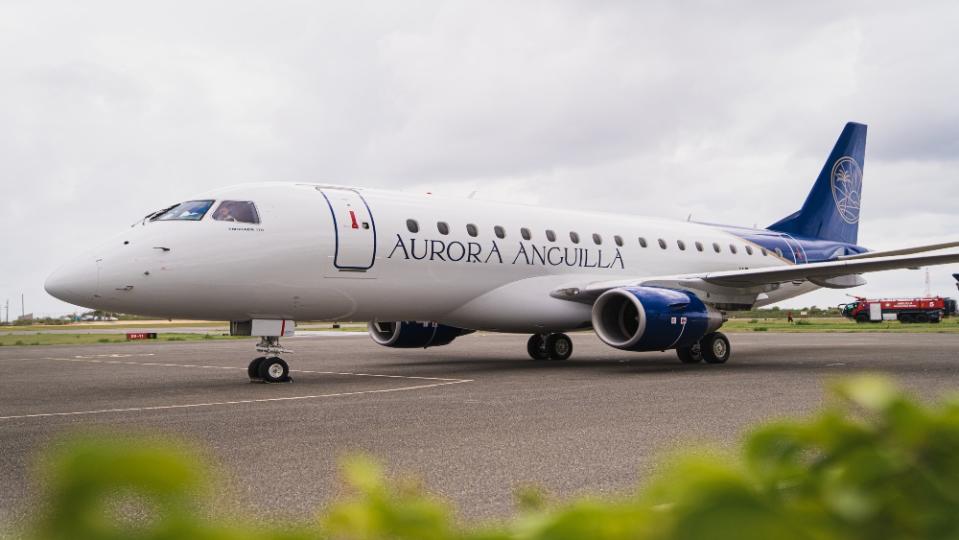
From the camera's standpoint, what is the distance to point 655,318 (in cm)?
1209

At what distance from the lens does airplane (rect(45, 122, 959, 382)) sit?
10.0 meters

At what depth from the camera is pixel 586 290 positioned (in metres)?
13.6

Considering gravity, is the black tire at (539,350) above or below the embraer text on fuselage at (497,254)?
below

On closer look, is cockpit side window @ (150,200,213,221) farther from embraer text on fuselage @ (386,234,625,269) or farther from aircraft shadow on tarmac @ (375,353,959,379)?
aircraft shadow on tarmac @ (375,353,959,379)

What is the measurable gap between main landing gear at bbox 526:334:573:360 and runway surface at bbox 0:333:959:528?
86.5 inches

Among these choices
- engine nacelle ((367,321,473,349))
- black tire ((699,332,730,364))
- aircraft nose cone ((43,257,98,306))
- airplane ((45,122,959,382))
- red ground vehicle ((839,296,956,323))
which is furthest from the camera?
red ground vehicle ((839,296,956,323))

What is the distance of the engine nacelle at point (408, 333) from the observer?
1521 centimetres

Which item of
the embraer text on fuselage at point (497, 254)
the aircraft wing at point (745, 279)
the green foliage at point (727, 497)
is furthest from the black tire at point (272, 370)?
the green foliage at point (727, 497)

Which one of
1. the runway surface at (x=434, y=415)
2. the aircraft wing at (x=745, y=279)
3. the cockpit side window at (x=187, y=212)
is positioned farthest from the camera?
the aircraft wing at (x=745, y=279)

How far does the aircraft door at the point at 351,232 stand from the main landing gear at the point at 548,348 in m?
6.09

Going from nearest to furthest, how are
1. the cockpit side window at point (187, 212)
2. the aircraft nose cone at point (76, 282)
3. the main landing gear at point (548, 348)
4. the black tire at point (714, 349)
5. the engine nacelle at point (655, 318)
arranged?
the aircraft nose cone at point (76, 282)
the cockpit side window at point (187, 212)
the engine nacelle at point (655, 318)
the black tire at point (714, 349)
the main landing gear at point (548, 348)

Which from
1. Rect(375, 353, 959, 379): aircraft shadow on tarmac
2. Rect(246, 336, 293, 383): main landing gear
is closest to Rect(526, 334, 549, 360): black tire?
Rect(375, 353, 959, 379): aircraft shadow on tarmac

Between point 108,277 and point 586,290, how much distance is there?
294 inches

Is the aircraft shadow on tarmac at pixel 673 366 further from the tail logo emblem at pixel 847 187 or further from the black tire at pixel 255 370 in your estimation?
the tail logo emblem at pixel 847 187
